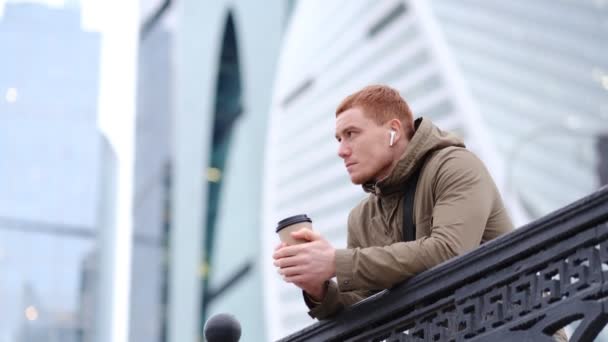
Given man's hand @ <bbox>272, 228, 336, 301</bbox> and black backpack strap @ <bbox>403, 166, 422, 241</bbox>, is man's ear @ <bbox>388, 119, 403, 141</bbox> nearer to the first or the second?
black backpack strap @ <bbox>403, 166, 422, 241</bbox>

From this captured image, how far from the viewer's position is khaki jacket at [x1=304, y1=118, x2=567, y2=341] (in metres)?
3.26

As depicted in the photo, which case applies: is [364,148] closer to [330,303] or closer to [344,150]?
[344,150]

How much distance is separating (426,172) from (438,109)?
6214 centimetres

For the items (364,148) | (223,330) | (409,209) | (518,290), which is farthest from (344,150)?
(518,290)

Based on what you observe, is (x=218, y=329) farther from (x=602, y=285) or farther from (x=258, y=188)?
(x=258, y=188)

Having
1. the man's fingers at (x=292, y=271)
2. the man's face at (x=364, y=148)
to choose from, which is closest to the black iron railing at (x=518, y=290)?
the man's fingers at (x=292, y=271)

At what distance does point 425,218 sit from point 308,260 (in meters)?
0.38

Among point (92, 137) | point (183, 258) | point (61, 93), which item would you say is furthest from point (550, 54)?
point (61, 93)

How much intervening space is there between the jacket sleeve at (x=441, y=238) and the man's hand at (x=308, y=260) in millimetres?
39

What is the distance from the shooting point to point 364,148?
11.8ft

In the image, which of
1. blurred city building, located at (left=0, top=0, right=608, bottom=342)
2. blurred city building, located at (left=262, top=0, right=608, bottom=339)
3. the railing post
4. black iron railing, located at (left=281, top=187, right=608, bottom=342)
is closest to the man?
black iron railing, located at (left=281, top=187, right=608, bottom=342)

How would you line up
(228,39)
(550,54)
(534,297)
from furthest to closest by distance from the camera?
(550,54)
(228,39)
(534,297)

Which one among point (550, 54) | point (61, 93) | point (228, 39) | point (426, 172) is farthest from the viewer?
point (550, 54)

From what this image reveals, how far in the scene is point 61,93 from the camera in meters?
35.1
